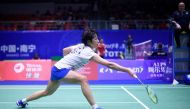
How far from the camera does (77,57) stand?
7.97 metres

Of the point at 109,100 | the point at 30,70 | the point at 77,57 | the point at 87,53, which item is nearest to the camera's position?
the point at 87,53

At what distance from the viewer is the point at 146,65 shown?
16.0 m

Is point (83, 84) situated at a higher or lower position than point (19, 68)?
higher

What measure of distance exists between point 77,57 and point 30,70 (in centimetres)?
811

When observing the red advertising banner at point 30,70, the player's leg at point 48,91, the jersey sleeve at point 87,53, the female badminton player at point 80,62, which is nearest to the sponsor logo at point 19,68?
the red advertising banner at point 30,70

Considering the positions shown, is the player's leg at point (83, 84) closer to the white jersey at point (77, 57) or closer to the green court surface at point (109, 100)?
the white jersey at point (77, 57)

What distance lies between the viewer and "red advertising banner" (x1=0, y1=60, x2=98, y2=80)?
51.6ft

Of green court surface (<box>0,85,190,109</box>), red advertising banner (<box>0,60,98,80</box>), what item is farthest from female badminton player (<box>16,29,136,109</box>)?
red advertising banner (<box>0,60,98,80</box>)

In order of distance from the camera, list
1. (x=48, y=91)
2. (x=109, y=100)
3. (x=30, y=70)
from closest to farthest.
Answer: (x=48, y=91) < (x=109, y=100) < (x=30, y=70)

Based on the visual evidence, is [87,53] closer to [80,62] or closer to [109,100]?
[80,62]

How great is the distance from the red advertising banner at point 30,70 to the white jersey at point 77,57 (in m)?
7.61

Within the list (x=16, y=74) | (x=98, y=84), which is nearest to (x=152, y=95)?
(x=98, y=84)

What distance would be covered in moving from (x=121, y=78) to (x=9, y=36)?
1014cm

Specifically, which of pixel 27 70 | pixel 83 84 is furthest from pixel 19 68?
pixel 83 84
